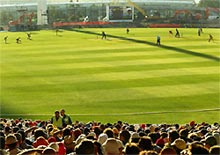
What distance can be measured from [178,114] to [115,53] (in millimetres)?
21247

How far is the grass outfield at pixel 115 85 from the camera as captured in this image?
62.9 ft

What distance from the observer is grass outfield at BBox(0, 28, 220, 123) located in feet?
62.9

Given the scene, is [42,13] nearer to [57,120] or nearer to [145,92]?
[145,92]

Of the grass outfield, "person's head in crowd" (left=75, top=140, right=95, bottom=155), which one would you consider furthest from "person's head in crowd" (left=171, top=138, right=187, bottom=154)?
the grass outfield

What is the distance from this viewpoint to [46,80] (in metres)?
26.5

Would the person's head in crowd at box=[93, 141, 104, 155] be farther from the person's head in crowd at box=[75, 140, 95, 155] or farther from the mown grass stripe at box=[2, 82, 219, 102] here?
the mown grass stripe at box=[2, 82, 219, 102]

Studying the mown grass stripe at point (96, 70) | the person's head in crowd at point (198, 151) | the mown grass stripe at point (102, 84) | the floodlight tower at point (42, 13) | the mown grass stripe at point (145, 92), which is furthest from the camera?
the floodlight tower at point (42, 13)

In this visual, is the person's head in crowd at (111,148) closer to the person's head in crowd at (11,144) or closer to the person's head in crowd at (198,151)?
the person's head in crowd at (198,151)

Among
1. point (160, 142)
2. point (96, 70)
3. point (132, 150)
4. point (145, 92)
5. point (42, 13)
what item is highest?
point (42, 13)

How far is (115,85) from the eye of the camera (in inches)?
965

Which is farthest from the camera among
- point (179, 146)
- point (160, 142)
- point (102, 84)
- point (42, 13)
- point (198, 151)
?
point (42, 13)

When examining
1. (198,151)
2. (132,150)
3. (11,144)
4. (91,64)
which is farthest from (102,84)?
(198,151)

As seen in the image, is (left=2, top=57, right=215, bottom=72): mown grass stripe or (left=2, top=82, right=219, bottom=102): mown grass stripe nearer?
(left=2, top=82, right=219, bottom=102): mown grass stripe

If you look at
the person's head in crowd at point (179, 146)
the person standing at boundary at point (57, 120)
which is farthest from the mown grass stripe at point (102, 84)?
the person's head in crowd at point (179, 146)
